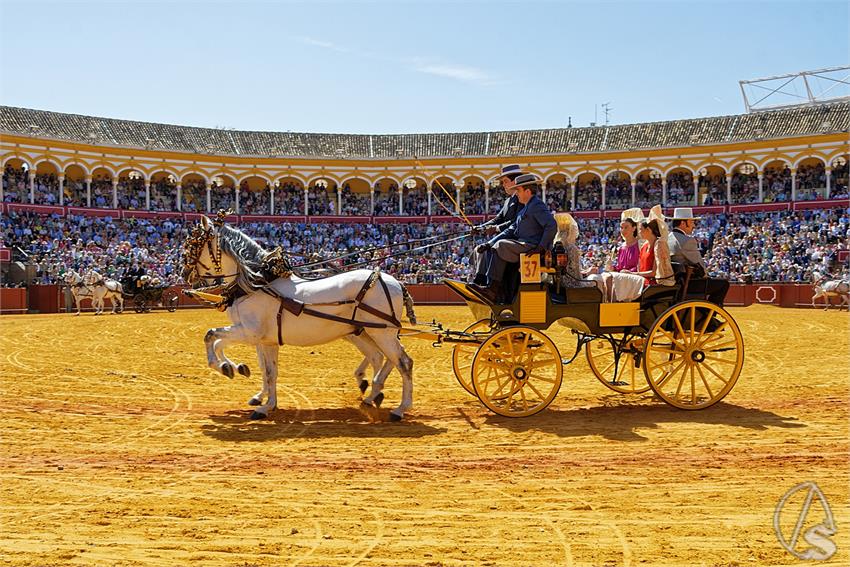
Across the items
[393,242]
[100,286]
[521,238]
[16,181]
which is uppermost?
[16,181]

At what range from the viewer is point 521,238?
7711 mm

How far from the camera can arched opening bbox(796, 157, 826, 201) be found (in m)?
39.3

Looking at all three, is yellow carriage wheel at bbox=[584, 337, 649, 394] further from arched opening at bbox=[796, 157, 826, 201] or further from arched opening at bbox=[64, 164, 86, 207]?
arched opening at bbox=[64, 164, 86, 207]

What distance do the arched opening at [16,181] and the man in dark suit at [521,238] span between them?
36.1 meters

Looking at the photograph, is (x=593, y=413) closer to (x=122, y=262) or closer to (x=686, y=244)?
(x=686, y=244)

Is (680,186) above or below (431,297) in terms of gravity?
above

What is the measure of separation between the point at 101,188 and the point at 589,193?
95.0ft

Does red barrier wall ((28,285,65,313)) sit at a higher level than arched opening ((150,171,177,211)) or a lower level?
lower

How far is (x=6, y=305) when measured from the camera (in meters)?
27.5

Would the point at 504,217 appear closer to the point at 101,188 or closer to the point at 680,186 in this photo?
the point at 680,186

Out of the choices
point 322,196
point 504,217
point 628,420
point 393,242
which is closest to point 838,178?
point 393,242

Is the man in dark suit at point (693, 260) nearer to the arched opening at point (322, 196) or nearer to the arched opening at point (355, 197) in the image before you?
the arched opening at point (355, 197)

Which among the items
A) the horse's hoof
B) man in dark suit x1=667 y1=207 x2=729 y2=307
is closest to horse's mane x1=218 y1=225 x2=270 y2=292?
the horse's hoof

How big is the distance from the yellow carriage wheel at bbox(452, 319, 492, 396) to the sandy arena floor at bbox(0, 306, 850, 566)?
1.05ft
